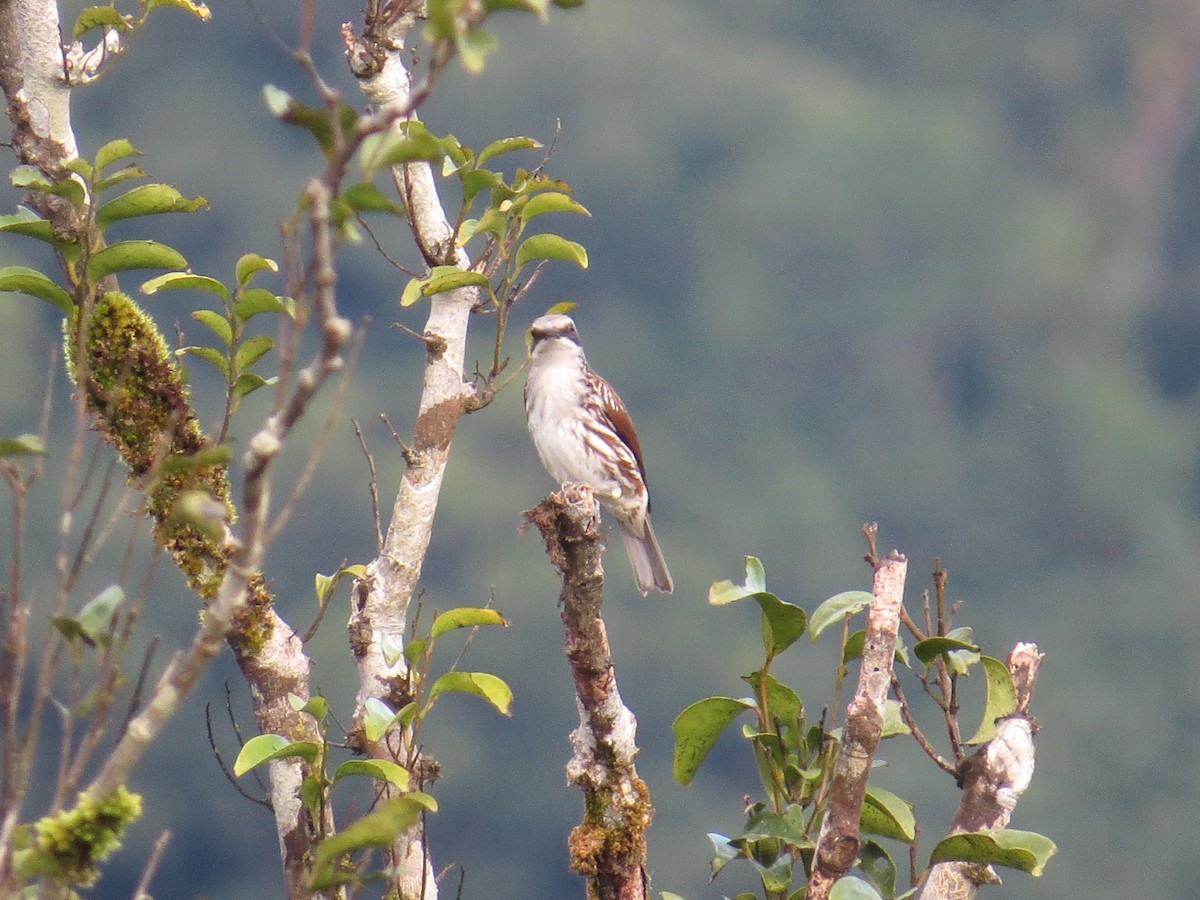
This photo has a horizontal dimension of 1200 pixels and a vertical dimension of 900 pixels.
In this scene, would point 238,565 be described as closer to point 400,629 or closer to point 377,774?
point 377,774

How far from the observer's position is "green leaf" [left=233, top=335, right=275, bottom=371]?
3.21m

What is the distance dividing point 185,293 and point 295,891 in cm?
991

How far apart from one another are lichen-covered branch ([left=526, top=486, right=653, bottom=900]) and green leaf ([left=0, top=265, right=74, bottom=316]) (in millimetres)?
1237

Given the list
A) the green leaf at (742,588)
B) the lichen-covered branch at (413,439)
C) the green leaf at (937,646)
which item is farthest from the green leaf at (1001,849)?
the lichen-covered branch at (413,439)

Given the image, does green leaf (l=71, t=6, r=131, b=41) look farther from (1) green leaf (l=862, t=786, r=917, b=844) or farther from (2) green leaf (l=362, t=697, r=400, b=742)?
(1) green leaf (l=862, t=786, r=917, b=844)

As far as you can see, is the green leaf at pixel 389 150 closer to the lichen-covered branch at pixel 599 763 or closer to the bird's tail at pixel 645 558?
the lichen-covered branch at pixel 599 763

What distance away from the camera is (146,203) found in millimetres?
3129

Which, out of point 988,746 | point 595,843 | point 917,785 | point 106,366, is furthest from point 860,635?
point 917,785

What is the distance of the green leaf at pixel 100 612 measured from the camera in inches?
69.7

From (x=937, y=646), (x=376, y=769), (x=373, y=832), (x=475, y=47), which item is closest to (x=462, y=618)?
(x=376, y=769)

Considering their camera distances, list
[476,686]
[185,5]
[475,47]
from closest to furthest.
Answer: [475,47] < [476,686] < [185,5]

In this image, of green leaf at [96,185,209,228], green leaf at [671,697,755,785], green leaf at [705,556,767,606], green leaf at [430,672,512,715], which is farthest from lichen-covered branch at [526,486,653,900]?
green leaf at [96,185,209,228]

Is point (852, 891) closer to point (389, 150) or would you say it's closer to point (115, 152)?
point (389, 150)

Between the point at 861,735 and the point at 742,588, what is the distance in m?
0.40
